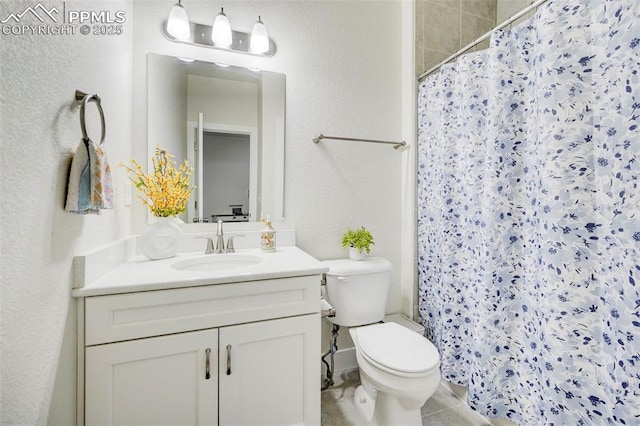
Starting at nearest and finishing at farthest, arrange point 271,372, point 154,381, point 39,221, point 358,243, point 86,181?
point 39,221
point 86,181
point 154,381
point 271,372
point 358,243

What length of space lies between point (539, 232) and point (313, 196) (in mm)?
1150

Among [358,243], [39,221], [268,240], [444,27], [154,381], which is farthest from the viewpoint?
[444,27]

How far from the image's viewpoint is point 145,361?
3.32 feet

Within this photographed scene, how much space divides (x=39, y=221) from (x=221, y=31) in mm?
1298

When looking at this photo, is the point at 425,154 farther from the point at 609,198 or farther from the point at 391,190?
the point at 609,198

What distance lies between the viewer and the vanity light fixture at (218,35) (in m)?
1.48

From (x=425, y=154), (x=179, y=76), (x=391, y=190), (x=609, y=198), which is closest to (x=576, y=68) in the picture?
(x=609, y=198)

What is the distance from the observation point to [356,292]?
1.60 metres

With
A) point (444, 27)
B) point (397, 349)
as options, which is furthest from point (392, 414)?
point (444, 27)

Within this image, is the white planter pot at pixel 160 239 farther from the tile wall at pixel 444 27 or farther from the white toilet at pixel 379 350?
the tile wall at pixel 444 27

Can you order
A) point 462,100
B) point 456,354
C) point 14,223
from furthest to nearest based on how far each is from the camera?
point 456,354 < point 462,100 < point 14,223

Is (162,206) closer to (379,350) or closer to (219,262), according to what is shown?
(219,262)

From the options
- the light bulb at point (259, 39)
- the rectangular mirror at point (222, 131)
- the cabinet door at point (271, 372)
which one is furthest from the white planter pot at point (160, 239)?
the light bulb at point (259, 39)

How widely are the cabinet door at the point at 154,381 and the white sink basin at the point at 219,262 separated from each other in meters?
0.43
